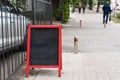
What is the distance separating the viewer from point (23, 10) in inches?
336

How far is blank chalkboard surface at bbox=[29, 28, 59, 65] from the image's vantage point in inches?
286

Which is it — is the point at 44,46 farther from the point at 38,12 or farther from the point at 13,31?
the point at 38,12

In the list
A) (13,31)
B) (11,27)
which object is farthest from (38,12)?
(11,27)

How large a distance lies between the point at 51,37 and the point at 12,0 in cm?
175

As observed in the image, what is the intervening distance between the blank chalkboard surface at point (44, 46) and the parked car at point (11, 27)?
0.43m

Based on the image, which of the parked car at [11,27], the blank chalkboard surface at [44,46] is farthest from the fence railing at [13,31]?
the blank chalkboard surface at [44,46]

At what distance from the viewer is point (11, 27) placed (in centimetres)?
700

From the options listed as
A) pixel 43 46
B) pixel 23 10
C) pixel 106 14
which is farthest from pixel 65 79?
pixel 106 14

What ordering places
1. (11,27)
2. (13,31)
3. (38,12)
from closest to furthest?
(11,27) < (13,31) < (38,12)

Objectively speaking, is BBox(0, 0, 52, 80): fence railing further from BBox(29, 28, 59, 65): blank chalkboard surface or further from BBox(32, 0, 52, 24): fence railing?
BBox(29, 28, 59, 65): blank chalkboard surface

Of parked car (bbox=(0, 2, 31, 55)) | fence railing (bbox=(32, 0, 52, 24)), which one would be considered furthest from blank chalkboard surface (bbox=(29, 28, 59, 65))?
fence railing (bbox=(32, 0, 52, 24))

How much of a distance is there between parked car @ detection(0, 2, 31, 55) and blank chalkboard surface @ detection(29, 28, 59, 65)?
430mm

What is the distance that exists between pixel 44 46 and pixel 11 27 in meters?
0.84

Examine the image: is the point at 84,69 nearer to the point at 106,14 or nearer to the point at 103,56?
the point at 103,56
